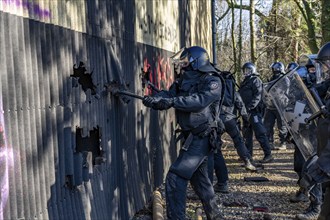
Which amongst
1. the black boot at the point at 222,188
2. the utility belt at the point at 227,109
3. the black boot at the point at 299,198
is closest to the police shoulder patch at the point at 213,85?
the black boot at the point at 299,198

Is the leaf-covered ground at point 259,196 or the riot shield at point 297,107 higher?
the riot shield at point 297,107

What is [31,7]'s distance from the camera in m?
3.46

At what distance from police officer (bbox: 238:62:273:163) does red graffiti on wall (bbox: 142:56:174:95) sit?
188 cm

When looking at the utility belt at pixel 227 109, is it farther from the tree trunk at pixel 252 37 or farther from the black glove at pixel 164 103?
the tree trunk at pixel 252 37

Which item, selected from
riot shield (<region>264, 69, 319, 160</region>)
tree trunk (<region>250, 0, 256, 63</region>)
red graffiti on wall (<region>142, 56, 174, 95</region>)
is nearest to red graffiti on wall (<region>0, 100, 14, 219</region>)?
red graffiti on wall (<region>142, 56, 174, 95</region>)

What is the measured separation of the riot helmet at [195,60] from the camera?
5.25 metres

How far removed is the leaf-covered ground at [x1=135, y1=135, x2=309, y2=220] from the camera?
6301 mm

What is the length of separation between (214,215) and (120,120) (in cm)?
168

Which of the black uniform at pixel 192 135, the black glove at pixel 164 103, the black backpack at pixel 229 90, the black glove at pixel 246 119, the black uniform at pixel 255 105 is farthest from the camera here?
the black glove at pixel 246 119

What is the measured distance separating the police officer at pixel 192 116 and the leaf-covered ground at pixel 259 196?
2.96 ft

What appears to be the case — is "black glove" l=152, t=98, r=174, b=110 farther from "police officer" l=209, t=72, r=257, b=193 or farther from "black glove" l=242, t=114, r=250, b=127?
"black glove" l=242, t=114, r=250, b=127

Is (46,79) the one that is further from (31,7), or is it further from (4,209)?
(4,209)

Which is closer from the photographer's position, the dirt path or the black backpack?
the dirt path

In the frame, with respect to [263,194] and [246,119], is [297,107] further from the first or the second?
[246,119]
